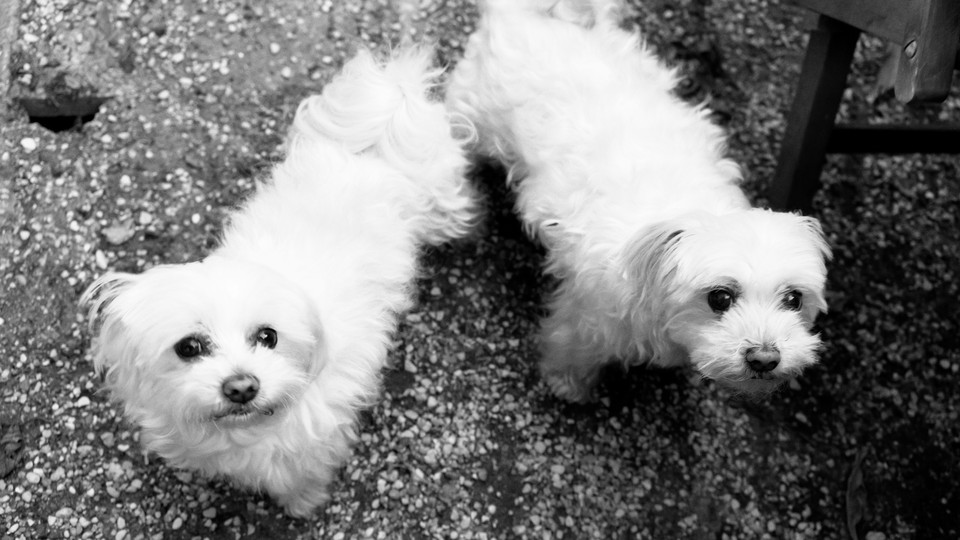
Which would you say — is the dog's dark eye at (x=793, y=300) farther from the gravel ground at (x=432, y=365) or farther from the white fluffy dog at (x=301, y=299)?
the white fluffy dog at (x=301, y=299)

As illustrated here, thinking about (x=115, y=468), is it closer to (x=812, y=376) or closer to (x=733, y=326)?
(x=733, y=326)

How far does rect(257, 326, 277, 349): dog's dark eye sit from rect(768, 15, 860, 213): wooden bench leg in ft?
8.18

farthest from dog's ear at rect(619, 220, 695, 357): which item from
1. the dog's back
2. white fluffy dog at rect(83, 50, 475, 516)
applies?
white fluffy dog at rect(83, 50, 475, 516)

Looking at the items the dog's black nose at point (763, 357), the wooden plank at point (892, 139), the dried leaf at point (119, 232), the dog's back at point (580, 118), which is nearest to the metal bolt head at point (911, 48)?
the dog's back at point (580, 118)

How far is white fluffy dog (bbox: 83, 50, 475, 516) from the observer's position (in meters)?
2.30

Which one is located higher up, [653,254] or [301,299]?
[653,254]

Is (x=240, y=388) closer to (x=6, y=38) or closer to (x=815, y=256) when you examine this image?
(x=815, y=256)

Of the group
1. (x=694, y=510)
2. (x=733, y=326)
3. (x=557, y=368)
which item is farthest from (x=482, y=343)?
(x=733, y=326)

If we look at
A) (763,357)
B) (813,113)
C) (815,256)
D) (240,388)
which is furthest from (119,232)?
(813,113)

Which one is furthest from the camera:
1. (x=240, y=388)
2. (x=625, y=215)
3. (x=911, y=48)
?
(x=625, y=215)

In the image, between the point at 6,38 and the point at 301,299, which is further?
the point at 6,38

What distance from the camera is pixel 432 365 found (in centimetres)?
365

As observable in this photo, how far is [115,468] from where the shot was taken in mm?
3258

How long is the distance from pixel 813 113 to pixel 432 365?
1.98 metres
